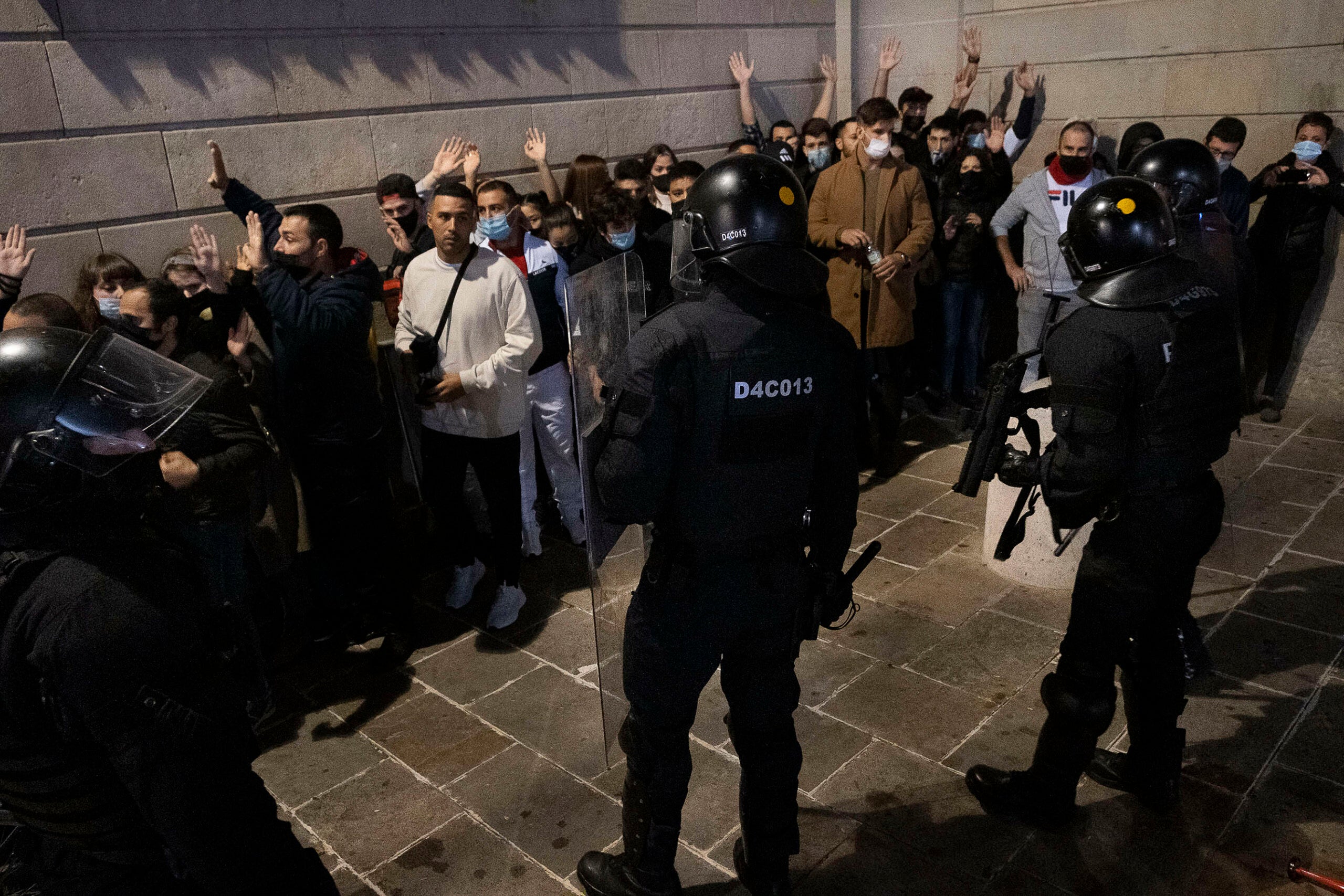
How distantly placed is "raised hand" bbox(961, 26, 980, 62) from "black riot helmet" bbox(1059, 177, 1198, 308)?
20.6 feet

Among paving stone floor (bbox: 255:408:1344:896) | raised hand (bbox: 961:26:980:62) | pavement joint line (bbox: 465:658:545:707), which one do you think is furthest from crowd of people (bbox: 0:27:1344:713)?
raised hand (bbox: 961:26:980:62)

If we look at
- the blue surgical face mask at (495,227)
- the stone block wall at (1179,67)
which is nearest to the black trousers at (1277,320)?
the stone block wall at (1179,67)

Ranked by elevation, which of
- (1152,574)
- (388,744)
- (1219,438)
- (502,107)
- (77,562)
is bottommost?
(388,744)

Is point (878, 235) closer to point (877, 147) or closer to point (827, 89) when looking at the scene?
point (877, 147)

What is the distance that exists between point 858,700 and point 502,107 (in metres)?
4.81

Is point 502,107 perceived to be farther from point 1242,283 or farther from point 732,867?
point 732,867

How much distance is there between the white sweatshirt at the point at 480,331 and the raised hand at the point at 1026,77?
5.64 metres

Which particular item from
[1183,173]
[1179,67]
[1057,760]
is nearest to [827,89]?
[1179,67]

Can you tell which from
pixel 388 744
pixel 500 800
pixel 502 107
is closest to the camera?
pixel 500 800

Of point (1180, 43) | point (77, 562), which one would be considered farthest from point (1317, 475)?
point (77, 562)

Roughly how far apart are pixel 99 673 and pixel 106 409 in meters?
0.52

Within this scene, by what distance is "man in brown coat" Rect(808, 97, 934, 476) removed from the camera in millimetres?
6418

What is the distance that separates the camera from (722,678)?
3.04 metres

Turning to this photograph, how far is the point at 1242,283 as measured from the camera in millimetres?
4699
